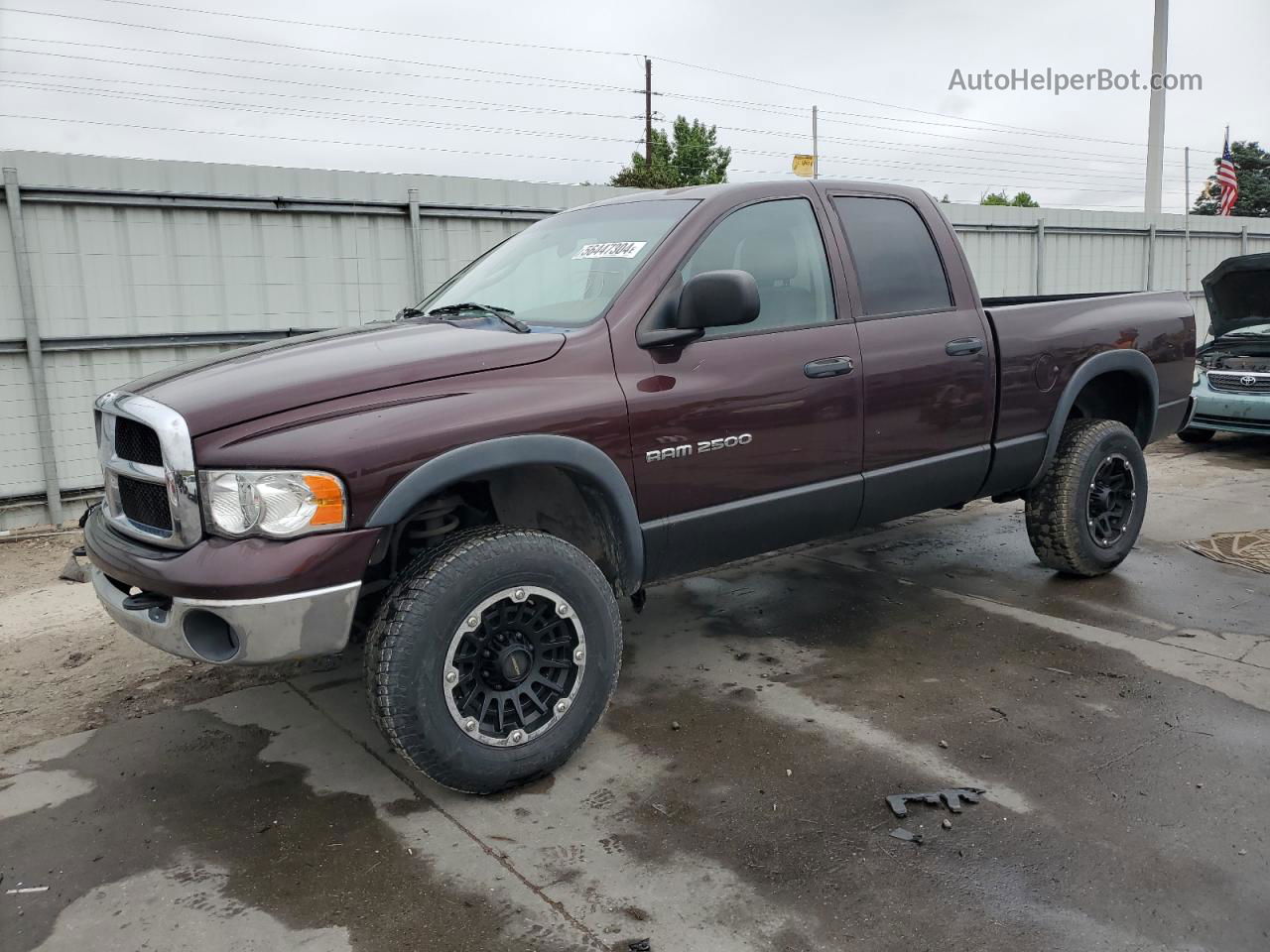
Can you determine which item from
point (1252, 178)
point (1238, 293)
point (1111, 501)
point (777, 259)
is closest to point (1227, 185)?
point (1238, 293)

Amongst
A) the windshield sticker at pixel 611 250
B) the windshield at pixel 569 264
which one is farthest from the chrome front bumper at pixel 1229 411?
the windshield sticker at pixel 611 250

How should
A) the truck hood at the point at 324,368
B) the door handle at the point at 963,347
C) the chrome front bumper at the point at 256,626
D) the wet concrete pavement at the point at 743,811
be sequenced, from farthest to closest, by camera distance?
the door handle at the point at 963,347
the truck hood at the point at 324,368
the chrome front bumper at the point at 256,626
the wet concrete pavement at the point at 743,811

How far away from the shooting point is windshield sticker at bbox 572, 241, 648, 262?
3.65 metres

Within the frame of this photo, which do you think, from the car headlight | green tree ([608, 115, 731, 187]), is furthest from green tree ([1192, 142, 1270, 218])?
the car headlight

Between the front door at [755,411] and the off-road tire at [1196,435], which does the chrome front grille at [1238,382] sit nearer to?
the off-road tire at [1196,435]

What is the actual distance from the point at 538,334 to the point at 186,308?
17.0 ft

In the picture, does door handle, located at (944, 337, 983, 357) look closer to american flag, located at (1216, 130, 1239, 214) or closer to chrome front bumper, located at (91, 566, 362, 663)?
chrome front bumper, located at (91, 566, 362, 663)

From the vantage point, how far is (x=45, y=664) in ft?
14.8

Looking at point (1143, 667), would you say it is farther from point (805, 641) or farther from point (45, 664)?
point (45, 664)

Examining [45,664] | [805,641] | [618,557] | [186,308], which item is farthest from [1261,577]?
[186,308]

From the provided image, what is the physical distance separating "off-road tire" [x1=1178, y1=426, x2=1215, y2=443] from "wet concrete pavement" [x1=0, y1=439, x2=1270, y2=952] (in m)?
5.87

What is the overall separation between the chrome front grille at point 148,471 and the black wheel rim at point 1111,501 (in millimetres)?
4357

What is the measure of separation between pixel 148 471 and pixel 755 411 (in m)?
2.07

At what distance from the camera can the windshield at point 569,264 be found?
3572 mm
